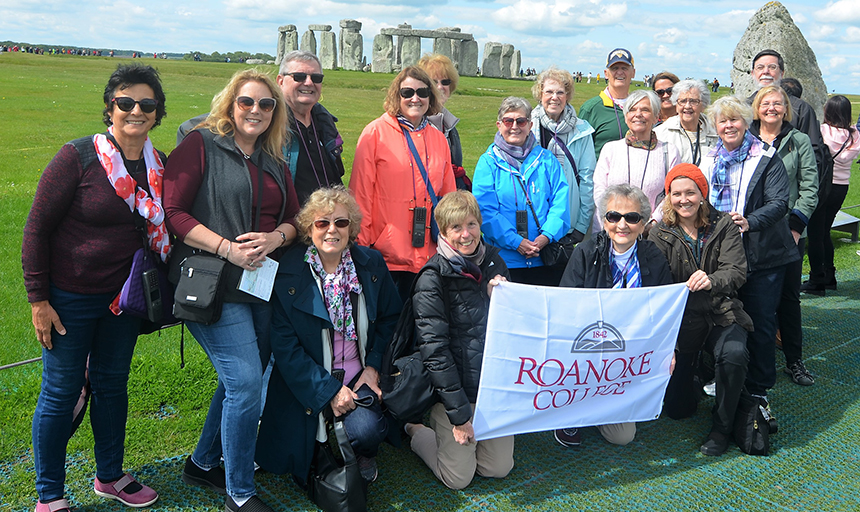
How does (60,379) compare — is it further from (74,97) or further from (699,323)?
(74,97)

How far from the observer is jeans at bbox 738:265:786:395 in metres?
5.38

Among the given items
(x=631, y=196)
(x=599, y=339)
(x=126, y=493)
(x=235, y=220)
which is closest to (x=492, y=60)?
(x=631, y=196)

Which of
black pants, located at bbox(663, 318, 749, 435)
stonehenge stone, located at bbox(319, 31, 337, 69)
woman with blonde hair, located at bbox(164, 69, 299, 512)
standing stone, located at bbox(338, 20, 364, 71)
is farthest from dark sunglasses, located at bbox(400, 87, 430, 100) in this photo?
stonehenge stone, located at bbox(319, 31, 337, 69)

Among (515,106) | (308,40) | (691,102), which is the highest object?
(308,40)

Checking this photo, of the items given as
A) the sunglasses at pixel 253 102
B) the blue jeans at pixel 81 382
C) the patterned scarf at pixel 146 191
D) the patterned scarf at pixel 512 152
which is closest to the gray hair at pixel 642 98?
the patterned scarf at pixel 512 152

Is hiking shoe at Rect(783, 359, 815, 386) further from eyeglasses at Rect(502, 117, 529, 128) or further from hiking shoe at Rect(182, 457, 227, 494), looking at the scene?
hiking shoe at Rect(182, 457, 227, 494)

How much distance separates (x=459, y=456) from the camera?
4.52 meters

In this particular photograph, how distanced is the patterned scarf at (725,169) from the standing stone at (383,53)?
52.5 meters

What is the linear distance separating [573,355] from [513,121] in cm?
217

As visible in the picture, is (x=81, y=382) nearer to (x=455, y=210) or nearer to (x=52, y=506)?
(x=52, y=506)

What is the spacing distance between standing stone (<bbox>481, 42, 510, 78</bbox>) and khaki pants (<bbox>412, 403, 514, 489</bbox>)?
5466 cm

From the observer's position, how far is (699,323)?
5.19 meters

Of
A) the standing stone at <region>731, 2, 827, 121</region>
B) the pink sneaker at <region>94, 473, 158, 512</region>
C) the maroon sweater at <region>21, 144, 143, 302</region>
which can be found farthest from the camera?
the standing stone at <region>731, 2, 827, 121</region>

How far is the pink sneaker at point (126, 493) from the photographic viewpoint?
4.16 meters
